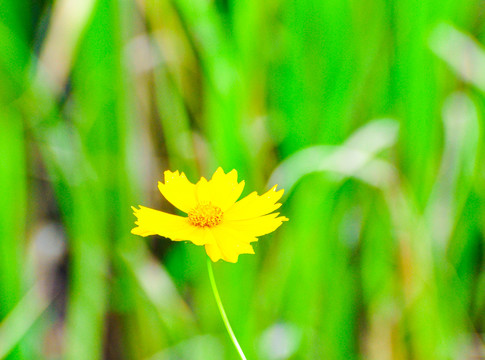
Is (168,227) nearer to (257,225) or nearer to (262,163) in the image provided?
(257,225)

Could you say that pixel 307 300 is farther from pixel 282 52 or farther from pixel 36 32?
pixel 36 32

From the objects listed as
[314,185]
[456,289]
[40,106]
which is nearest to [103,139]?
[40,106]

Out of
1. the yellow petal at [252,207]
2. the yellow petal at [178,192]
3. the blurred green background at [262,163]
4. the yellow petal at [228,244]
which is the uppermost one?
the blurred green background at [262,163]

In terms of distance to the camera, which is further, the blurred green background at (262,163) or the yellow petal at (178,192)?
the blurred green background at (262,163)

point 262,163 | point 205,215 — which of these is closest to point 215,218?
point 205,215

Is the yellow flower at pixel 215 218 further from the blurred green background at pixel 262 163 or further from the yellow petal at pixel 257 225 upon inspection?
the blurred green background at pixel 262 163

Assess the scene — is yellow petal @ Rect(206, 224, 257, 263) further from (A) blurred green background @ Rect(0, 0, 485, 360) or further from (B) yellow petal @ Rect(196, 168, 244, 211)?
(A) blurred green background @ Rect(0, 0, 485, 360)

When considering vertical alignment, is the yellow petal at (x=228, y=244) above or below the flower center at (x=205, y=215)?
below

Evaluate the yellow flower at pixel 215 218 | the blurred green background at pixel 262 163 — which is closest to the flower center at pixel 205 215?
the yellow flower at pixel 215 218
